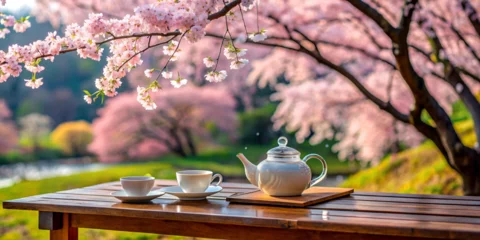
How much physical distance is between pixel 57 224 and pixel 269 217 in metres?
0.79

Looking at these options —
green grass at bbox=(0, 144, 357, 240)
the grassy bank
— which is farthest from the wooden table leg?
the grassy bank

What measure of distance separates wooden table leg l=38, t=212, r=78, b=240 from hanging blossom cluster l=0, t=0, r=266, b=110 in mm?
423

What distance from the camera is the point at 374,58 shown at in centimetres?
374

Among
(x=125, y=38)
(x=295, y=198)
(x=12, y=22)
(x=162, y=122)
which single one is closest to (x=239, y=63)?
(x=125, y=38)

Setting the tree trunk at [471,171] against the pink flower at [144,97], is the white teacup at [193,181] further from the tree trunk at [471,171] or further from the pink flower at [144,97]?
the tree trunk at [471,171]

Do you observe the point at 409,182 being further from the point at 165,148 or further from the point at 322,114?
the point at 165,148

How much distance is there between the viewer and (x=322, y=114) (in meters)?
7.42

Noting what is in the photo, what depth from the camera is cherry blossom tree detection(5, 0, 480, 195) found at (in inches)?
110

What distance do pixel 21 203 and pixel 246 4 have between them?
1000mm

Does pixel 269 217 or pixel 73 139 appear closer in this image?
pixel 269 217

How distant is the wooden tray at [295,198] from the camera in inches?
71.8

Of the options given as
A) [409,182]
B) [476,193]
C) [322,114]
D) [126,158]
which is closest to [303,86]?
[322,114]

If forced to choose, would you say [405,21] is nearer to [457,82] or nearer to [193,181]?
[457,82]

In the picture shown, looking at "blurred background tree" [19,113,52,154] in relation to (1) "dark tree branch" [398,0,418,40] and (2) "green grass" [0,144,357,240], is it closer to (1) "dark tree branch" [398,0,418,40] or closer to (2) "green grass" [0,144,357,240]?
(2) "green grass" [0,144,357,240]
